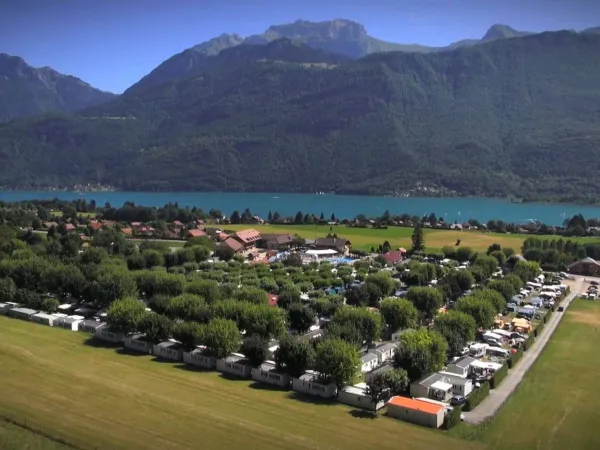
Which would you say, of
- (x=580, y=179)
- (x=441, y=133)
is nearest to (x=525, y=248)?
(x=580, y=179)

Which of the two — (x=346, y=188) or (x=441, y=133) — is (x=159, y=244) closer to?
(x=346, y=188)

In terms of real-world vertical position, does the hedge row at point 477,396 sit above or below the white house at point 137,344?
above

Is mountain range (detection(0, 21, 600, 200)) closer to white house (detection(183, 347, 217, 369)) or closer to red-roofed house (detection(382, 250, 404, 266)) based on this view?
red-roofed house (detection(382, 250, 404, 266))

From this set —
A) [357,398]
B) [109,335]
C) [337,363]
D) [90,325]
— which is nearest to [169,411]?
[337,363]

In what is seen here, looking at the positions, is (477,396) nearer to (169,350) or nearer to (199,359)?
(199,359)

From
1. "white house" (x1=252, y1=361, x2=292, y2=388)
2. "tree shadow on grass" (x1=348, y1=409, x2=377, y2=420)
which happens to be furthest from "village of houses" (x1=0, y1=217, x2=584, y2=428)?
"tree shadow on grass" (x1=348, y1=409, x2=377, y2=420)

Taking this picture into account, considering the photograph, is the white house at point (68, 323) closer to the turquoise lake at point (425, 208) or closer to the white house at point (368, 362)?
the white house at point (368, 362)

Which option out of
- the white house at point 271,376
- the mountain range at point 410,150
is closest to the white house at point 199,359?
the white house at point 271,376
